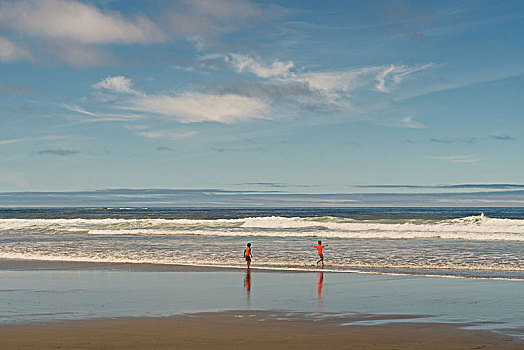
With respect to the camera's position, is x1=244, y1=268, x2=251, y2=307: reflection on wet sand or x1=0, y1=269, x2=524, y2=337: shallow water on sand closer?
x1=0, y1=269, x2=524, y2=337: shallow water on sand

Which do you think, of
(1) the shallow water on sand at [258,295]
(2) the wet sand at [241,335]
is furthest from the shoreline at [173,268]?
(2) the wet sand at [241,335]

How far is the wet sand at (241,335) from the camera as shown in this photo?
9.29 m

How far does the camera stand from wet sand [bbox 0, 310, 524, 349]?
9289mm

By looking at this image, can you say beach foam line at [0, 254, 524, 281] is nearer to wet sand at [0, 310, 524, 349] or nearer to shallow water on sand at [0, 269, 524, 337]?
shallow water on sand at [0, 269, 524, 337]

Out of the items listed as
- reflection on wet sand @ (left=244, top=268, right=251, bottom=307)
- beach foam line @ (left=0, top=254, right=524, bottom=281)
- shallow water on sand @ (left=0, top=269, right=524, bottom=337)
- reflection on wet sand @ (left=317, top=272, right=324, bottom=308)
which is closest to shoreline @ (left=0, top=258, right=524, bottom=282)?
beach foam line @ (left=0, top=254, right=524, bottom=281)

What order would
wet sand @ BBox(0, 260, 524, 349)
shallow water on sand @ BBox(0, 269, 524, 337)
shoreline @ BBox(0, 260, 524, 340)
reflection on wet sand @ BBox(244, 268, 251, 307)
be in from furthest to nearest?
reflection on wet sand @ BBox(244, 268, 251, 307)
shallow water on sand @ BBox(0, 269, 524, 337)
shoreline @ BBox(0, 260, 524, 340)
wet sand @ BBox(0, 260, 524, 349)

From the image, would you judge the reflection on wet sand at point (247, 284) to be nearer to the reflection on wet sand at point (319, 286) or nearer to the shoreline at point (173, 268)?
the shoreline at point (173, 268)

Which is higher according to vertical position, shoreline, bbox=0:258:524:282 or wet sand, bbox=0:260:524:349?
wet sand, bbox=0:260:524:349

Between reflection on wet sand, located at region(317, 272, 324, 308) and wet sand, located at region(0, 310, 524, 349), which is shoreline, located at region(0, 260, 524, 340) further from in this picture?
wet sand, located at region(0, 310, 524, 349)

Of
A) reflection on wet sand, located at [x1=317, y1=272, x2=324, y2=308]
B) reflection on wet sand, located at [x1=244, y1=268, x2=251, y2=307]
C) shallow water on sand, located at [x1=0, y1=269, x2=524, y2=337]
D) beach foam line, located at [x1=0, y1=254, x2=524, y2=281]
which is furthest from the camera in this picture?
beach foam line, located at [x1=0, y1=254, x2=524, y2=281]

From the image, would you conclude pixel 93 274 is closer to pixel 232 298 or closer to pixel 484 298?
pixel 232 298

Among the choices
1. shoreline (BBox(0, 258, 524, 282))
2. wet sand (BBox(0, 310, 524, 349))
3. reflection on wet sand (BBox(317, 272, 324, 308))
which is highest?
wet sand (BBox(0, 310, 524, 349))

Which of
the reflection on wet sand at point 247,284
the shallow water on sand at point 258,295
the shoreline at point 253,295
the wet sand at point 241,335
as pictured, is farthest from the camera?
the reflection on wet sand at point 247,284

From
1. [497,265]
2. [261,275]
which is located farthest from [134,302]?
[497,265]
